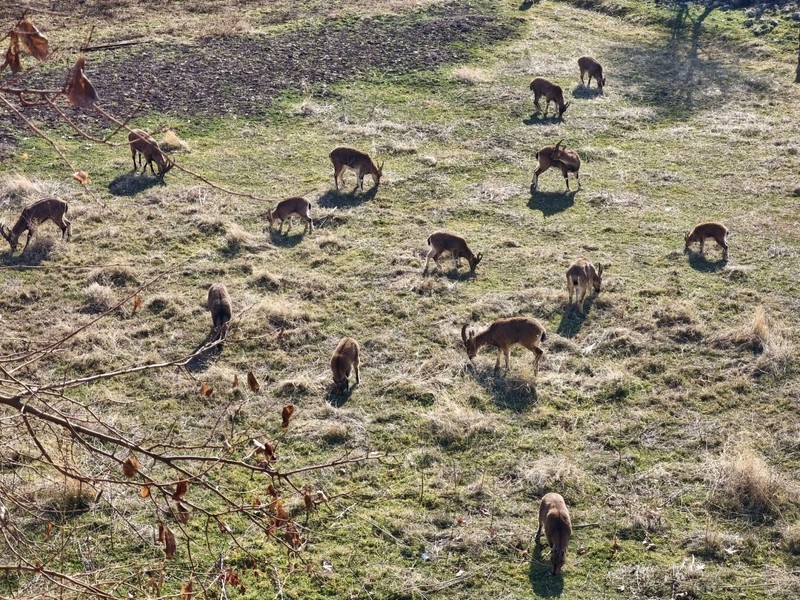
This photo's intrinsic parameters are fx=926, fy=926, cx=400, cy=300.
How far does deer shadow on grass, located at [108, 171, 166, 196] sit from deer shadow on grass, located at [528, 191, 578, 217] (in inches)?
306

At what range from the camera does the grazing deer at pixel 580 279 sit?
1443 centimetres

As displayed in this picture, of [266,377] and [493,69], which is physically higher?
[493,69]

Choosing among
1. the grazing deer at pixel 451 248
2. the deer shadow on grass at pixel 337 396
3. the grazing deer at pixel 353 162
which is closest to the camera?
the deer shadow on grass at pixel 337 396

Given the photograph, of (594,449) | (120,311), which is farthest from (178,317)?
(594,449)

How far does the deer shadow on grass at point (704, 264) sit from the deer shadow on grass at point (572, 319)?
2434 millimetres

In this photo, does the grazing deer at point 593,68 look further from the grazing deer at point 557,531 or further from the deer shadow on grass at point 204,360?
the grazing deer at point 557,531

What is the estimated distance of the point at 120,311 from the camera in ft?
47.5

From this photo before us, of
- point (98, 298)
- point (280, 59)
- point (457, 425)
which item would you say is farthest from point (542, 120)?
point (457, 425)

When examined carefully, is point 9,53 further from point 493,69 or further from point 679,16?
point 679,16

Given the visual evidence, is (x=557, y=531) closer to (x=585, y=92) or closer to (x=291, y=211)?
(x=291, y=211)

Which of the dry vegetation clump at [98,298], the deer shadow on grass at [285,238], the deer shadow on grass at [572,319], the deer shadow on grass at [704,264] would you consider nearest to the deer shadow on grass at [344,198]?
the deer shadow on grass at [285,238]

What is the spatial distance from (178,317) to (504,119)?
39.7ft

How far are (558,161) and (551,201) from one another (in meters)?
1.03

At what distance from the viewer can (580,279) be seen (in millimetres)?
14445
